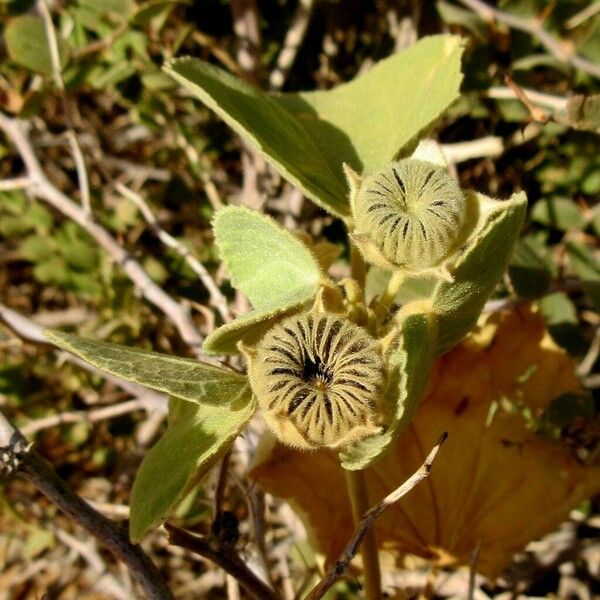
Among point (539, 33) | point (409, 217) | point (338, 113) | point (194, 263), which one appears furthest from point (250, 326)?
point (539, 33)

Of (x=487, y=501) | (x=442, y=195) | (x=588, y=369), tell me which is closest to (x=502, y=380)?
(x=487, y=501)

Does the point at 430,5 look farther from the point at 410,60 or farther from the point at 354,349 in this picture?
the point at 354,349

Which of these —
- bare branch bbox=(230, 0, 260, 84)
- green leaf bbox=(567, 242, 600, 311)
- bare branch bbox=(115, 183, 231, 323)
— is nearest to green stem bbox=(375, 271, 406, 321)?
bare branch bbox=(115, 183, 231, 323)

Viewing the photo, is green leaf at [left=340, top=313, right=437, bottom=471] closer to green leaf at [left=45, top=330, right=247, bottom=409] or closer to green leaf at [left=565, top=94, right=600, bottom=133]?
green leaf at [left=45, top=330, right=247, bottom=409]

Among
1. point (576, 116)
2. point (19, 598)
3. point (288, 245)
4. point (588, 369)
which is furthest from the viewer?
point (19, 598)

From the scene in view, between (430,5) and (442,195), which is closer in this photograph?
(442,195)

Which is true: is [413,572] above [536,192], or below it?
below

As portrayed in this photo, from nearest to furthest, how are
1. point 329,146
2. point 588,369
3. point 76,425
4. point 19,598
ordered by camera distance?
point 329,146 < point 588,369 < point 76,425 < point 19,598

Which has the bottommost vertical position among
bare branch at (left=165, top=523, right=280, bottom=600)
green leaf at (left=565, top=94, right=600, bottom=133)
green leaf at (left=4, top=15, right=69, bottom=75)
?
bare branch at (left=165, top=523, right=280, bottom=600)

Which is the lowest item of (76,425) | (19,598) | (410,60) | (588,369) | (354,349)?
(588,369)
